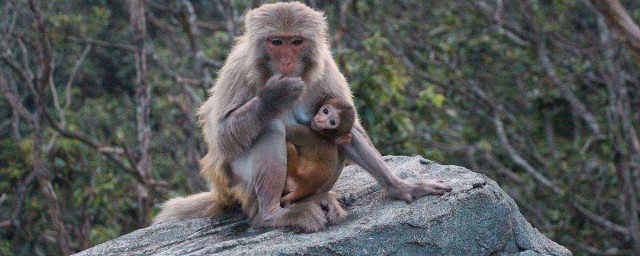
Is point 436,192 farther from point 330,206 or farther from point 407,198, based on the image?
point 330,206

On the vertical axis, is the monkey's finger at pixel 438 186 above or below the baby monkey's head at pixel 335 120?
below

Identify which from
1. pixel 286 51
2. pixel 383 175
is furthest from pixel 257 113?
pixel 383 175

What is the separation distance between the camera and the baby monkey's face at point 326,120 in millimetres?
5227

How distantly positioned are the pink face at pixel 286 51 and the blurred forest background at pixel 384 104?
3981 mm

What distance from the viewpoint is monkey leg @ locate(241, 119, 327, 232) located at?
507cm

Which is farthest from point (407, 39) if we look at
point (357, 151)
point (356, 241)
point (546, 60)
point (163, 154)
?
point (356, 241)

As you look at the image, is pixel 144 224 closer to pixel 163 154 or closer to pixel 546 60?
pixel 163 154

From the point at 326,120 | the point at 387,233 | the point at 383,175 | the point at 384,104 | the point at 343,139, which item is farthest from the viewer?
the point at 384,104

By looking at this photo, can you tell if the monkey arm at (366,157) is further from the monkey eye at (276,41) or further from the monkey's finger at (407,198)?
the monkey eye at (276,41)

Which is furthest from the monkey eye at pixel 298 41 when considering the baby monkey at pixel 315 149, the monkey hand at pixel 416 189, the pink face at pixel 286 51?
the monkey hand at pixel 416 189

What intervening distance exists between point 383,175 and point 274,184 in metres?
0.77

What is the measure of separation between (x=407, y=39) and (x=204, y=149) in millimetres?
4039

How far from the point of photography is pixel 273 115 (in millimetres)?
5055

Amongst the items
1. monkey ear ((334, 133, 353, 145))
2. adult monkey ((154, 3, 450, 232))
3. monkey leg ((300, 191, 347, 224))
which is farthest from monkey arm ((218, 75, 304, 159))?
monkey leg ((300, 191, 347, 224))
